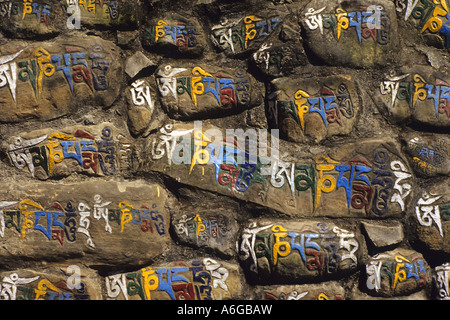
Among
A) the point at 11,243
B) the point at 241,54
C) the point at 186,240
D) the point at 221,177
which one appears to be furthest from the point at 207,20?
the point at 11,243

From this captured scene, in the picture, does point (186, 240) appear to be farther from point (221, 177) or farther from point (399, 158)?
point (399, 158)

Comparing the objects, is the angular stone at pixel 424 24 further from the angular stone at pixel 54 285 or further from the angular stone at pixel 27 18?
the angular stone at pixel 54 285

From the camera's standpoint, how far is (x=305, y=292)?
176 cm

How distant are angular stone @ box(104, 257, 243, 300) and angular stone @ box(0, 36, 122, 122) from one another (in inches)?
24.4

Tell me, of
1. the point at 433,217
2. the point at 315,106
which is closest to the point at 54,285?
the point at 315,106

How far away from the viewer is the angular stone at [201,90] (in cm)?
179

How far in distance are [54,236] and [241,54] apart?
916 mm

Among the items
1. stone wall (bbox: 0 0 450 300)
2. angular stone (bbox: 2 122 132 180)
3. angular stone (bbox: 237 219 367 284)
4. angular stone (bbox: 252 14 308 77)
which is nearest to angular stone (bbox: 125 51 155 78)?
stone wall (bbox: 0 0 450 300)

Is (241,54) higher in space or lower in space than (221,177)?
higher

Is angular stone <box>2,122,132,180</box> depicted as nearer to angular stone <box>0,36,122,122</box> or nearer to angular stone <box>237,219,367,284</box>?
angular stone <box>0,36,122,122</box>

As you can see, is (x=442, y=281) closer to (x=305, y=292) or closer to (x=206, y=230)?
(x=305, y=292)

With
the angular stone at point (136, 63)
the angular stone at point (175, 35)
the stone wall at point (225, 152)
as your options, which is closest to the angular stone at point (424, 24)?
the stone wall at point (225, 152)

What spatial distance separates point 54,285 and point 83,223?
0.24 metres

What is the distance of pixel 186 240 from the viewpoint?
1759 millimetres
